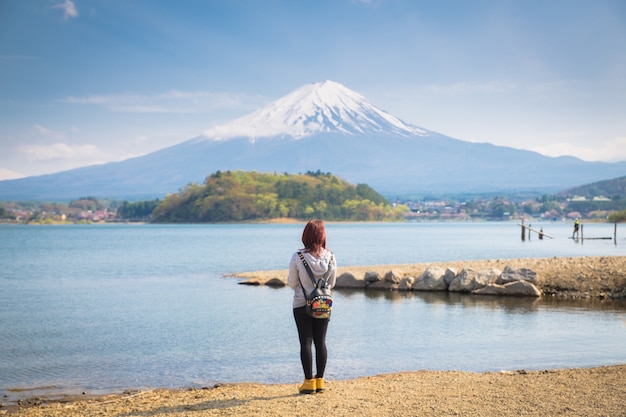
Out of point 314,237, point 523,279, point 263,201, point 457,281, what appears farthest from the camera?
point 263,201

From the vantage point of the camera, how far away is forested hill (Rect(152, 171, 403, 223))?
5846 inches

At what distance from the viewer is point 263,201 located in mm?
148500

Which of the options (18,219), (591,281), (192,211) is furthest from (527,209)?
(591,281)

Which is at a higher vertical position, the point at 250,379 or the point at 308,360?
the point at 308,360

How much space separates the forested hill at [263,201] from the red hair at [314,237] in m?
138

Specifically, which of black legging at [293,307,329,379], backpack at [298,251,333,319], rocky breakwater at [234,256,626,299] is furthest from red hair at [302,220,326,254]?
rocky breakwater at [234,256,626,299]

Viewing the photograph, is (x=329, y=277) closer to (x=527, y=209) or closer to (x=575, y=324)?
(x=575, y=324)

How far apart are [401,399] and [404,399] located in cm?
3

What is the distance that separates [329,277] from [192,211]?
14535 centimetres

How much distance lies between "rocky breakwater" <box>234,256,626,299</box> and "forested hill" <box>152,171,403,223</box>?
122m

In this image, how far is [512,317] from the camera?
17141mm

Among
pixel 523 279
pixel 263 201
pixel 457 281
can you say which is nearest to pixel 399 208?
pixel 263 201

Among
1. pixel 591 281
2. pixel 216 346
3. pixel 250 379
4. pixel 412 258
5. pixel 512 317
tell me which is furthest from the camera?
pixel 412 258

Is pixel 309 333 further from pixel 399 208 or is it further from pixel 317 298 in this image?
pixel 399 208
